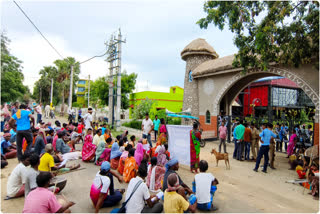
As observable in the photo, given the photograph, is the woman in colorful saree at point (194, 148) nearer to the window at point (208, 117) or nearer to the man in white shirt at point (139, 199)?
the man in white shirt at point (139, 199)

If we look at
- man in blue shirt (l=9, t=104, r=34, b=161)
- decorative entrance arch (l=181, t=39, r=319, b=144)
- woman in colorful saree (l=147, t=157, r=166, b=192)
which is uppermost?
decorative entrance arch (l=181, t=39, r=319, b=144)

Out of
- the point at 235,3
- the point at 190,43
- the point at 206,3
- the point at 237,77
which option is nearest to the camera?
the point at 235,3

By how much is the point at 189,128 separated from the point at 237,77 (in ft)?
24.7

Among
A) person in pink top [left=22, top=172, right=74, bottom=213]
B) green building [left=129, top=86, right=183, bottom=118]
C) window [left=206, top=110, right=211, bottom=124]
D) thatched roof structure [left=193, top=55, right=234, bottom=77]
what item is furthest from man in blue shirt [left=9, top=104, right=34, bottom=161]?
green building [left=129, top=86, right=183, bottom=118]

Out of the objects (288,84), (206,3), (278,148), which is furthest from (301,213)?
(288,84)

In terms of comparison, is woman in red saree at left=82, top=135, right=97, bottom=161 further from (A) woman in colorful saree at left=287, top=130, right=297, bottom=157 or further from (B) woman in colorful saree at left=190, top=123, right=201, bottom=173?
(A) woman in colorful saree at left=287, top=130, right=297, bottom=157

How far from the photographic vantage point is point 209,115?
15094 millimetres

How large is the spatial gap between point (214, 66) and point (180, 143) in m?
8.51

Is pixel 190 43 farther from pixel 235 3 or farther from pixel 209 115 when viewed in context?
pixel 235 3

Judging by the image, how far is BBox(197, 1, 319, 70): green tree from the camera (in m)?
6.75

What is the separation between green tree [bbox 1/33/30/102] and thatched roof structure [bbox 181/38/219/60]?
23.7 m

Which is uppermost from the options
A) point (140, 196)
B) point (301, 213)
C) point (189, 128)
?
point (189, 128)

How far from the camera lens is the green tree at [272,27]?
6754 mm

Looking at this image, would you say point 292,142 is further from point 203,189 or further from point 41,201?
point 41,201
